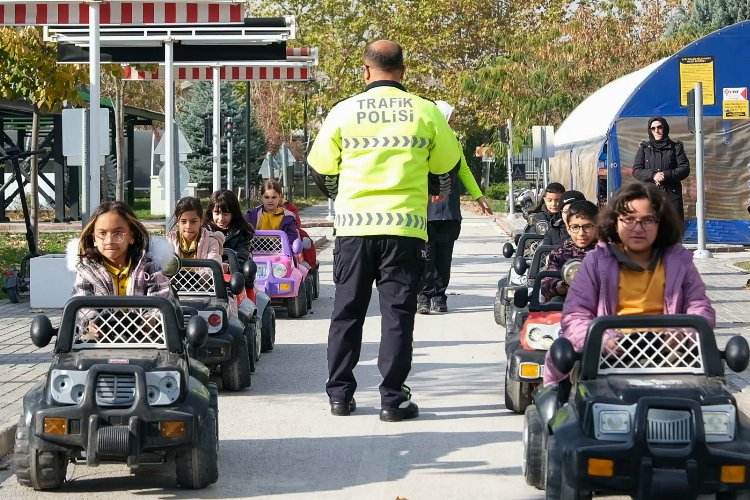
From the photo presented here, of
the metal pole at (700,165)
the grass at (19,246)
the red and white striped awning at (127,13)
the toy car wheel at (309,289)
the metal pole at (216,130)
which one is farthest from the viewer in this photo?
the metal pole at (216,130)

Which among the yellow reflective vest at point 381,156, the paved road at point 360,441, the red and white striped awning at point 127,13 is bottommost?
the paved road at point 360,441

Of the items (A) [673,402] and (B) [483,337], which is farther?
(B) [483,337]

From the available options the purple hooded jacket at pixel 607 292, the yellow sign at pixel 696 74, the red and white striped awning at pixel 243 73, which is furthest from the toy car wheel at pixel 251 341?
the red and white striped awning at pixel 243 73

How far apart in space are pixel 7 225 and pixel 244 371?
2549cm

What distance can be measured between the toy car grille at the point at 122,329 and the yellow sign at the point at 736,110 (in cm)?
2257

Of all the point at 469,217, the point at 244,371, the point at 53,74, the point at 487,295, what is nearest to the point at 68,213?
the point at 469,217

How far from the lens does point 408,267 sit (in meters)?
8.84

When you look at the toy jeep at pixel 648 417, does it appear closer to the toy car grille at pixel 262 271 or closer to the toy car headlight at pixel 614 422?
the toy car headlight at pixel 614 422

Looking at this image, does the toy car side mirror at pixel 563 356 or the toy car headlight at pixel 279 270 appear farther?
the toy car headlight at pixel 279 270

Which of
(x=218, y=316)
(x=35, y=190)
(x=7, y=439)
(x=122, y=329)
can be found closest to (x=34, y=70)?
(x=35, y=190)

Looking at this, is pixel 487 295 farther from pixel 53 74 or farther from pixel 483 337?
pixel 53 74

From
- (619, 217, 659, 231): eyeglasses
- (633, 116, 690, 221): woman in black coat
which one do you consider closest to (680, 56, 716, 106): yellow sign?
(633, 116, 690, 221): woman in black coat

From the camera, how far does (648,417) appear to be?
5.65 meters

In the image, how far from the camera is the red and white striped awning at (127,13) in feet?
54.4
